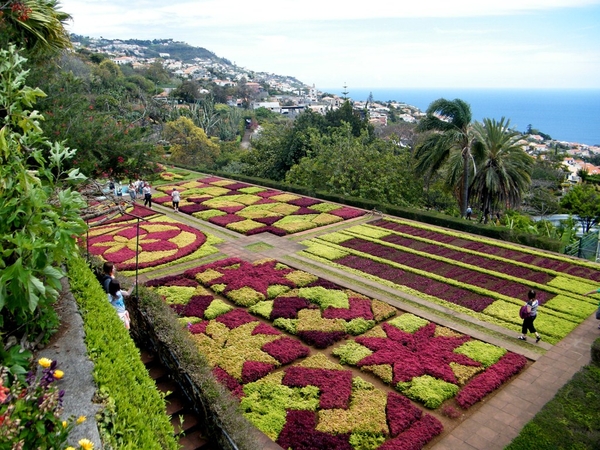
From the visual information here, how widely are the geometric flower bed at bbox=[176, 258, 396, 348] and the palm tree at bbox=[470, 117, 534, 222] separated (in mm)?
14059

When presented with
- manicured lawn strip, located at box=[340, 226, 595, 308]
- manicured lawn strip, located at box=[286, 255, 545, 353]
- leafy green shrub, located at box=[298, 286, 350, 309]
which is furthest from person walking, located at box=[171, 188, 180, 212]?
leafy green shrub, located at box=[298, 286, 350, 309]

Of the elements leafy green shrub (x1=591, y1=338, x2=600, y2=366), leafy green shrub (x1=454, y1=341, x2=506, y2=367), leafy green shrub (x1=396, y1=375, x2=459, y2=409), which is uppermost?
leafy green shrub (x1=591, y1=338, x2=600, y2=366)

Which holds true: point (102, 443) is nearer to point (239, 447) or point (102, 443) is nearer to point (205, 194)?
point (239, 447)

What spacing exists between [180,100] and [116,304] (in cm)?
8126

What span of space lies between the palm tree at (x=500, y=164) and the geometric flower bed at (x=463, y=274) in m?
5.42

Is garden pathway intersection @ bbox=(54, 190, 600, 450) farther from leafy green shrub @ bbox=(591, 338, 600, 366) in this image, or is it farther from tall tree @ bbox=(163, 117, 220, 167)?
tall tree @ bbox=(163, 117, 220, 167)

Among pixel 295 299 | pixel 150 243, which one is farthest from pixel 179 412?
pixel 150 243

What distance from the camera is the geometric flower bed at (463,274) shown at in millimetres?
13672

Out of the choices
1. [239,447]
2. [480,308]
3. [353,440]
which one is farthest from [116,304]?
[480,308]

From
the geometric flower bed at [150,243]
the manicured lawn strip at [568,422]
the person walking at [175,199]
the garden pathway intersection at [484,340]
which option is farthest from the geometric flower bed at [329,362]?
the person walking at [175,199]

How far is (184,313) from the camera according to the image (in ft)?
42.3

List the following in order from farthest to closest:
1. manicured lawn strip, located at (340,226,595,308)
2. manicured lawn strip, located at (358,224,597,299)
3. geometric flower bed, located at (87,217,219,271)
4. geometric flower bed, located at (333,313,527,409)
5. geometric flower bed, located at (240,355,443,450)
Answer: geometric flower bed, located at (87,217,219,271) → manicured lawn strip, located at (358,224,597,299) → manicured lawn strip, located at (340,226,595,308) → geometric flower bed, located at (333,313,527,409) → geometric flower bed, located at (240,355,443,450)

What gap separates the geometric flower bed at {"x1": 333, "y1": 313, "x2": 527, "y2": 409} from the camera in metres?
9.72

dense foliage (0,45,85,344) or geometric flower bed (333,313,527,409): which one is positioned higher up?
dense foliage (0,45,85,344)
